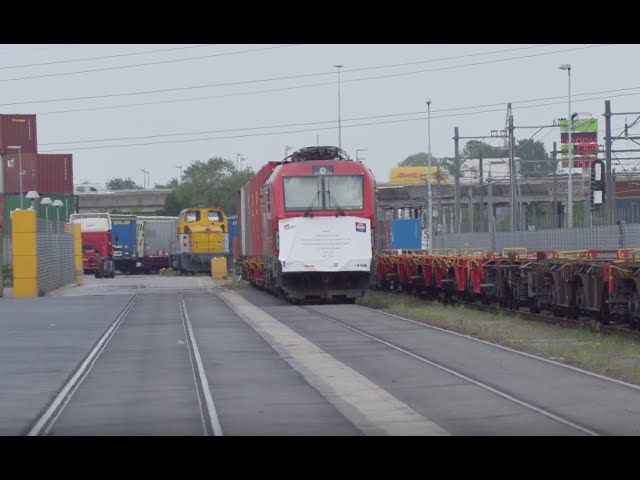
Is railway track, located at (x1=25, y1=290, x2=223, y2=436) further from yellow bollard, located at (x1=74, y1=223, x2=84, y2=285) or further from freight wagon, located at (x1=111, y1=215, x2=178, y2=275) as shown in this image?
freight wagon, located at (x1=111, y1=215, x2=178, y2=275)

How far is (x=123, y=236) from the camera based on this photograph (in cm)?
7938

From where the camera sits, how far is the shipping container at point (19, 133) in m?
71.7

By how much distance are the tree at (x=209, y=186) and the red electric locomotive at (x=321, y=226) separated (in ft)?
283

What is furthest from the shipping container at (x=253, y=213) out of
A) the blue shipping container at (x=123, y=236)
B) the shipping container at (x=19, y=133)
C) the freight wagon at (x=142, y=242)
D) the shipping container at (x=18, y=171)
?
the freight wagon at (x=142, y=242)

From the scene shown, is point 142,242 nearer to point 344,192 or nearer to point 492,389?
point 344,192

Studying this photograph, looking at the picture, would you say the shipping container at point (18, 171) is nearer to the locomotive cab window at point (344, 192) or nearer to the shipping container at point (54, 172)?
the shipping container at point (54, 172)

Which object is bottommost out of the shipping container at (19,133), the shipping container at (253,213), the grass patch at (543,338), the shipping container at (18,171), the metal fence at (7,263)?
the grass patch at (543,338)

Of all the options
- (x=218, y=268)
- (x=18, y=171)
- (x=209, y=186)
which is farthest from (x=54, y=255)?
(x=209, y=186)

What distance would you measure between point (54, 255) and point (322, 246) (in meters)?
21.8

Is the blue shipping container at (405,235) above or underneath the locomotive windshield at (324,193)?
underneath
